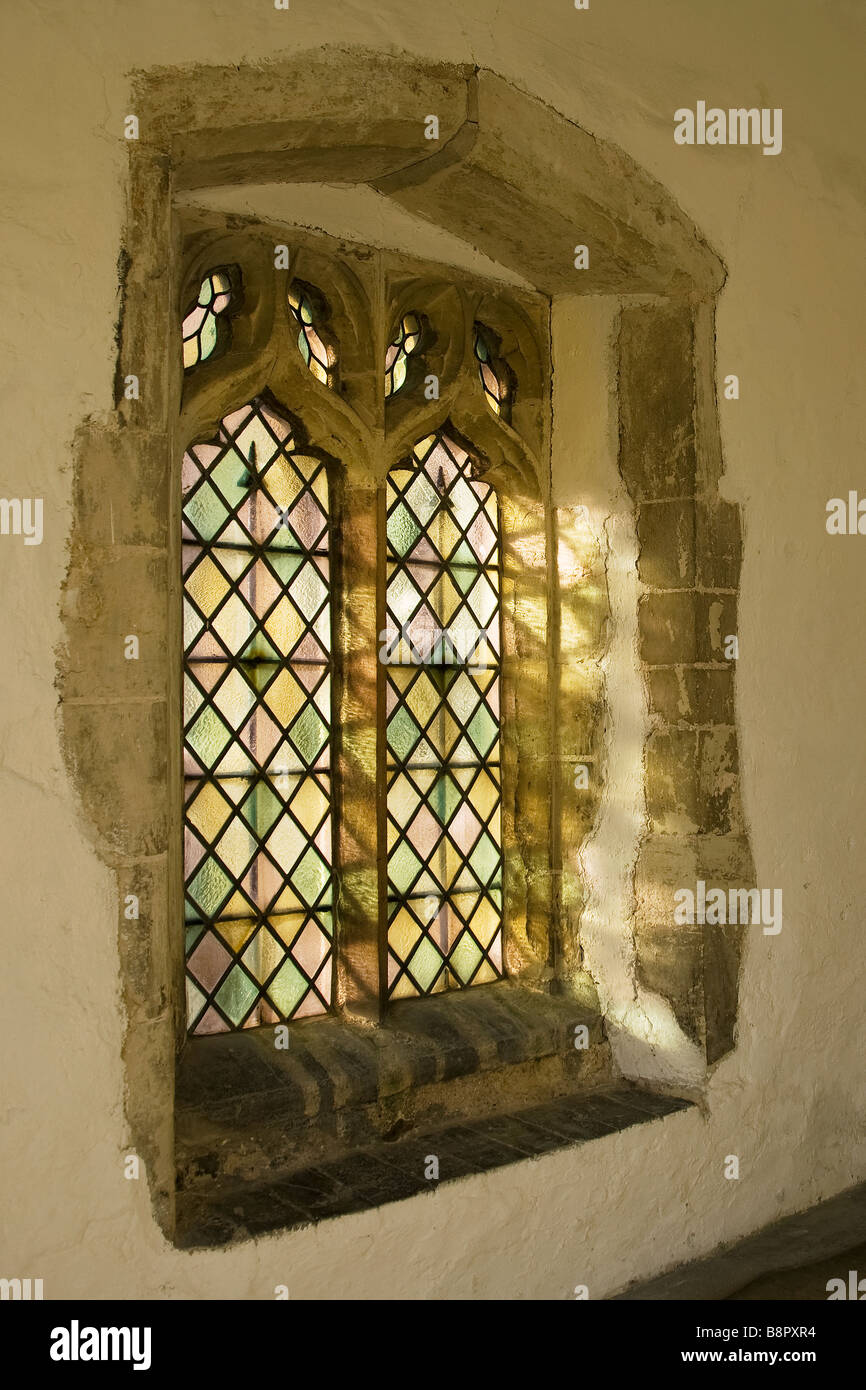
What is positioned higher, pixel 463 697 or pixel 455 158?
pixel 455 158

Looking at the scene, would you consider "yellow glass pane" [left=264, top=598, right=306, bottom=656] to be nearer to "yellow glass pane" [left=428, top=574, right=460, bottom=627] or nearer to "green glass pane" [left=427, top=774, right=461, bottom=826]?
"yellow glass pane" [left=428, top=574, right=460, bottom=627]

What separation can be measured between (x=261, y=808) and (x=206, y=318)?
1.27m

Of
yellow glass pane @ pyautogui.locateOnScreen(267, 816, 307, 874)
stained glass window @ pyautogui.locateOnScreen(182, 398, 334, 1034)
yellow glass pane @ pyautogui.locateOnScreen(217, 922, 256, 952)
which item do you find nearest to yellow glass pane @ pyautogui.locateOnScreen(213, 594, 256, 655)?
stained glass window @ pyautogui.locateOnScreen(182, 398, 334, 1034)

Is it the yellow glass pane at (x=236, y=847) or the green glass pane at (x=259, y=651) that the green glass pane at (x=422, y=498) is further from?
the yellow glass pane at (x=236, y=847)

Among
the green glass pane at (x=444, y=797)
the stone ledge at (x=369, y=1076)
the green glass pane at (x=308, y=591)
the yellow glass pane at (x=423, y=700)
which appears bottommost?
the stone ledge at (x=369, y=1076)

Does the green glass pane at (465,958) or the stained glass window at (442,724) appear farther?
the green glass pane at (465,958)

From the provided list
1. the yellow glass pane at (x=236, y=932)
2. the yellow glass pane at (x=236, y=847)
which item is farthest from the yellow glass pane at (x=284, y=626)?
the yellow glass pane at (x=236, y=932)

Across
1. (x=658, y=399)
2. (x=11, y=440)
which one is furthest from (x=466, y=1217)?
(x=658, y=399)

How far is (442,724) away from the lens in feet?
12.1

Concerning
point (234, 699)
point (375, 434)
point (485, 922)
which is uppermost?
point (375, 434)

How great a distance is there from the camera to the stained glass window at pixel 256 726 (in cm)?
314

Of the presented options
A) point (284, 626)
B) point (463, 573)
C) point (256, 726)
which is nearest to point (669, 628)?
point (463, 573)

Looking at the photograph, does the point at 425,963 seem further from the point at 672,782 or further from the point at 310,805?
the point at 672,782
